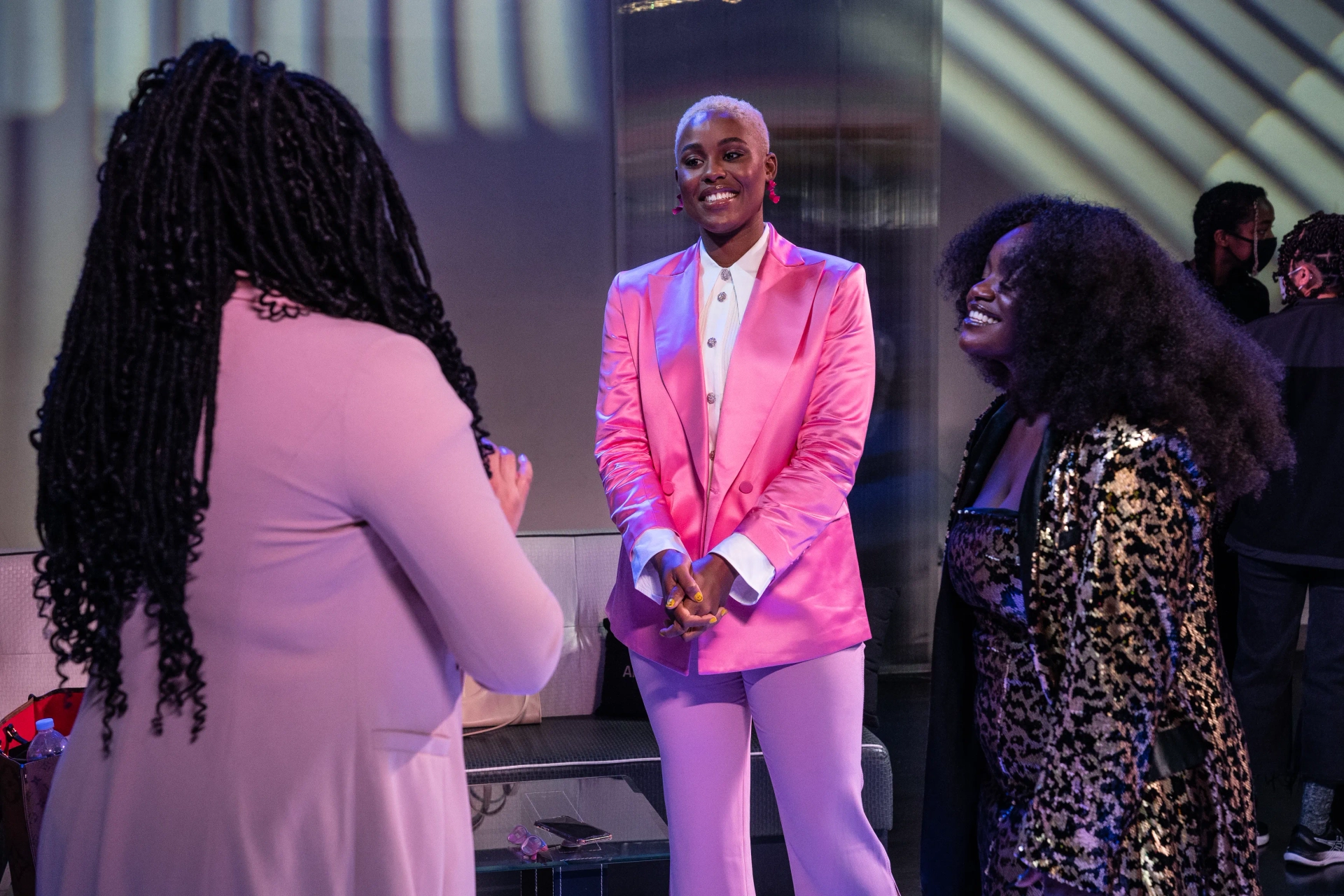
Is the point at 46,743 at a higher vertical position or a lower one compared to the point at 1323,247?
lower

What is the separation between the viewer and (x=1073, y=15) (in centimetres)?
591

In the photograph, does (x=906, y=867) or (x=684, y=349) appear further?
(x=906, y=867)

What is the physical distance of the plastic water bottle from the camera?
270cm

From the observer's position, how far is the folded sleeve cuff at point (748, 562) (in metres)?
2.05

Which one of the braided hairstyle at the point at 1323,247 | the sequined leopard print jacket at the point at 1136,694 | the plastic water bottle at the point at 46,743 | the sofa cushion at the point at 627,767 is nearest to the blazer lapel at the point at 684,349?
the sequined leopard print jacket at the point at 1136,694

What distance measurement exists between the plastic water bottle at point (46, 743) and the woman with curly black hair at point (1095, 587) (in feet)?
6.43

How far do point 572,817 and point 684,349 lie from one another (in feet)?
4.35

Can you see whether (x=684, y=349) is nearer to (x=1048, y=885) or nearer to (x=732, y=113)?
(x=732, y=113)

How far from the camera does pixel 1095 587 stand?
159cm

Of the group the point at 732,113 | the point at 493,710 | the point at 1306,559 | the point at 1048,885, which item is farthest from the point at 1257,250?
the point at 1048,885

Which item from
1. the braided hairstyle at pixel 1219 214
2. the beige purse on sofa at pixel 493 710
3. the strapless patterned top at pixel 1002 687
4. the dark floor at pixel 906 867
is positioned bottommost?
the dark floor at pixel 906 867

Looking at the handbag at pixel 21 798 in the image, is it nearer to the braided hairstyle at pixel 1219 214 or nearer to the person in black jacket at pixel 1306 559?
the person in black jacket at pixel 1306 559

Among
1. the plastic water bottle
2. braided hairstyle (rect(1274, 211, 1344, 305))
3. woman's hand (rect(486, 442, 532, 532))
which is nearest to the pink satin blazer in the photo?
woman's hand (rect(486, 442, 532, 532))

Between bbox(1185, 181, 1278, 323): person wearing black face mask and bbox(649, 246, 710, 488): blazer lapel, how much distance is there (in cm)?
272
